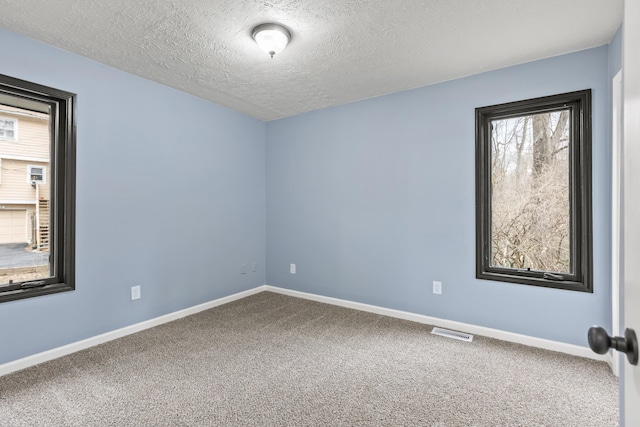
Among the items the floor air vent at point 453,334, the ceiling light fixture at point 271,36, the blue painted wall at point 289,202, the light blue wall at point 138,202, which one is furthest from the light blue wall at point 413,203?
the ceiling light fixture at point 271,36

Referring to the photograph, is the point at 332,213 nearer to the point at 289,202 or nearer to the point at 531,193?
the point at 289,202

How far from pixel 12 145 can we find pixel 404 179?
10.8 feet

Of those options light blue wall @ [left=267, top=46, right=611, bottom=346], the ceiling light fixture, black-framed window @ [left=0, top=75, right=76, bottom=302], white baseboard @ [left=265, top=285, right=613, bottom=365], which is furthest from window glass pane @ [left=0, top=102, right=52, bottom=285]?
white baseboard @ [left=265, top=285, right=613, bottom=365]

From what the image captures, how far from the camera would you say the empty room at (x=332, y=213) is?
80.4 inches

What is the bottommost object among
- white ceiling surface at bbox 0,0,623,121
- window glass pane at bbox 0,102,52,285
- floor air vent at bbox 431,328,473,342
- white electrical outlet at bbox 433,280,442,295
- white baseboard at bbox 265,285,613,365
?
floor air vent at bbox 431,328,473,342

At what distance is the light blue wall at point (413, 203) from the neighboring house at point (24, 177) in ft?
7.89

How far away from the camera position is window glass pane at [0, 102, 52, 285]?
2410 mm

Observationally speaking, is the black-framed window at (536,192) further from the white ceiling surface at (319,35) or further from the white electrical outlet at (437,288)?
the white ceiling surface at (319,35)

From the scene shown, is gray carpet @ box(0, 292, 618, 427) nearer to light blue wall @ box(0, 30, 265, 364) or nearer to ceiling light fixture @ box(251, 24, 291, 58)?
light blue wall @ box(0, 30, 265, 364)

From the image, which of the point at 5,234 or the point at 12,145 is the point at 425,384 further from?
the point at 12,145

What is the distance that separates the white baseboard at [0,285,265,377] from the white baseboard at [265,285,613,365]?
1.18 meters

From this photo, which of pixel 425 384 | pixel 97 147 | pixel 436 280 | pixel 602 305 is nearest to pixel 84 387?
pixel 97 147

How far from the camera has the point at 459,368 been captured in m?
2.36

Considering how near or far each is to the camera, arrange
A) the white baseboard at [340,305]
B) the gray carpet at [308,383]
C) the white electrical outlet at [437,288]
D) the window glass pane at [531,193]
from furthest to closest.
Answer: the white electrical outlet at [437,288]
the window glass pane at [531,193]
the white baseboard at [340,305]
the gray carpet at [308,383]
